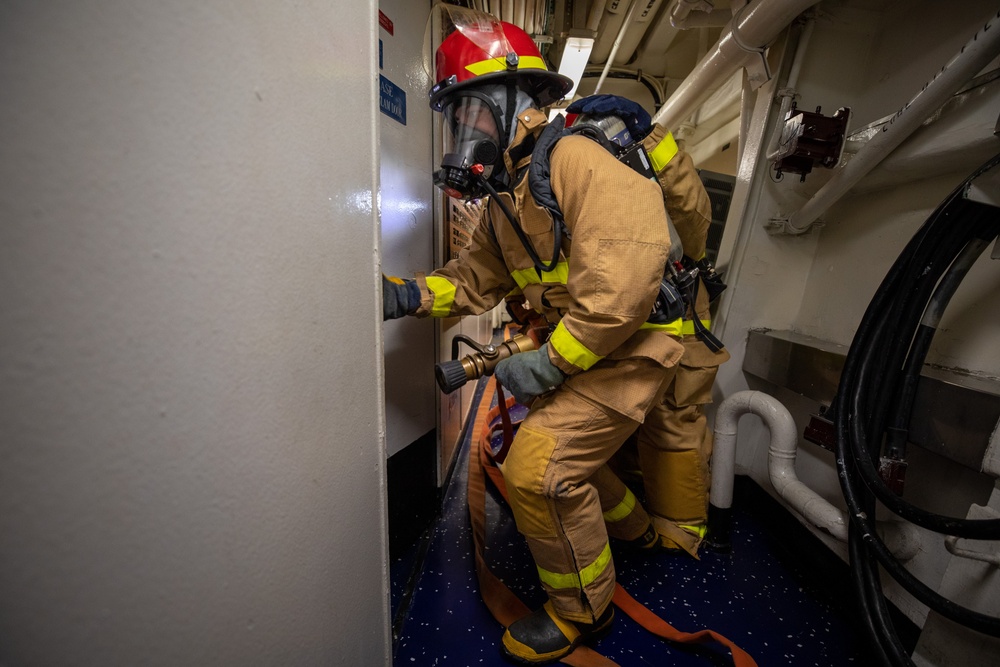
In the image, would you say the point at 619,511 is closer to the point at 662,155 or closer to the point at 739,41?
the point at 662,155

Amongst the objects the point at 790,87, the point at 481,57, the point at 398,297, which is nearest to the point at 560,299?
the point at 398,297

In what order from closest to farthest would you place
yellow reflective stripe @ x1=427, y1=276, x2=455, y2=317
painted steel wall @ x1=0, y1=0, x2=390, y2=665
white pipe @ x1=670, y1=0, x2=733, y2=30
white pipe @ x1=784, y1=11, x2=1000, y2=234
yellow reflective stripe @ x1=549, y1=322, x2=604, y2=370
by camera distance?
painted steel wall @ x1=0, y1=0, x2=390, y2=665
white pipe @ x1=784, y1=11, x2=1000, y2=234
yellow reflective stripe @ x1=549, y1=322, x2=604, y2=370
yellow reflective stripe @ x1=427, y1=276, x2=455, y2=317
white pipe @ x1=670, y1=0, x2=733, y2=30

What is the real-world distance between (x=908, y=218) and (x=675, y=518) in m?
1.51

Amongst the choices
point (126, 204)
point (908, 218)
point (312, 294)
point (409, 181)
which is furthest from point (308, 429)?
point (908, 218)

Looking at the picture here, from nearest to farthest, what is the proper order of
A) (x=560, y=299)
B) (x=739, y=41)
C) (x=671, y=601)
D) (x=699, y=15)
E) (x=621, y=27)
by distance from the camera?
(x=560, y=299), (x=671, y=601), (x=739, y=41), (x=699, y=15), (x=621, y=27)

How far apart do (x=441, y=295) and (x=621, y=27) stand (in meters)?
2.37

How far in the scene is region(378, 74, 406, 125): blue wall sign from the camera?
1.19 m

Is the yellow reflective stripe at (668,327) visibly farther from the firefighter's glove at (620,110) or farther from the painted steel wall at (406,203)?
the painted steel wall at (406,203)

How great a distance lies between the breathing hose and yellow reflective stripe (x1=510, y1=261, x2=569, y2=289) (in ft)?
3.22

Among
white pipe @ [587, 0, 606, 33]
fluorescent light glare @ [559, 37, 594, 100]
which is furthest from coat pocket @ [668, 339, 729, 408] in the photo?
white pipe @ [587, 0, 606, 33]

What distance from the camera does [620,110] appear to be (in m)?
1.21

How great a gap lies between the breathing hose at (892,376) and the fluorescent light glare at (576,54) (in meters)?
1.98

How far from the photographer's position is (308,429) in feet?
1.66

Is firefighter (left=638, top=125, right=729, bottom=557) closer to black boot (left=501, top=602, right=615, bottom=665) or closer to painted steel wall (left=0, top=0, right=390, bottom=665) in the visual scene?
black boot (left=501, top=602, right=615, bottom=665)
